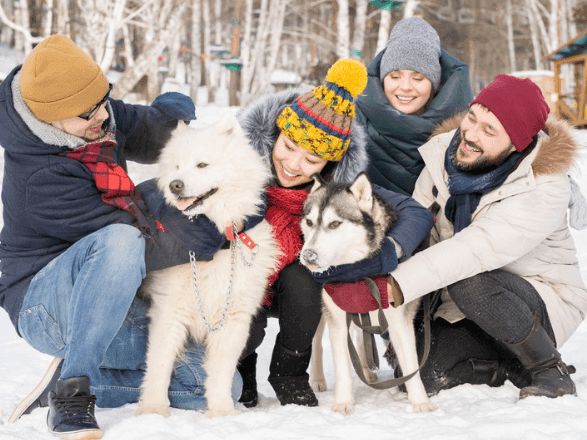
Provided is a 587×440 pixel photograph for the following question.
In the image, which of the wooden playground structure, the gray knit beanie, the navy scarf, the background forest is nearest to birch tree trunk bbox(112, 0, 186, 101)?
the background forest

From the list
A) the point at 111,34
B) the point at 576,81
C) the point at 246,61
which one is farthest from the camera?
the point at 246,61

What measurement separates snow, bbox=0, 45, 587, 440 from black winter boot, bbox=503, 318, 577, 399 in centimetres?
8

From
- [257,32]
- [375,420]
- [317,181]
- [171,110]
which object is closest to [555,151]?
[317,181]

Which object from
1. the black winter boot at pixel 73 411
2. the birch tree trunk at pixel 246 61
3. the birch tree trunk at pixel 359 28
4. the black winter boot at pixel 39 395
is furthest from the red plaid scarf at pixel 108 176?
the birch tree trunk at pixel 246 61

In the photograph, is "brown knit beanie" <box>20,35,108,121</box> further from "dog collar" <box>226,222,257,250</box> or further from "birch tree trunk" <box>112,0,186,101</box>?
"birch tree trunk" <box>112,0,186,101</box>

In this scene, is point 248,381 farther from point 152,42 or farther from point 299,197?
point 152,42

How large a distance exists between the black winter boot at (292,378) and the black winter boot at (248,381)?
0.21 meters

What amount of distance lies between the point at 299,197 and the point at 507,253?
41.3 inches

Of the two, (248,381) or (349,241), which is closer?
(349,241)

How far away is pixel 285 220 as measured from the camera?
259 cm

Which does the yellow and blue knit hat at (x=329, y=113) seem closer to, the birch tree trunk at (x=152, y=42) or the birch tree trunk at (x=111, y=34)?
the birch tree trunk at (x=152, y=42)

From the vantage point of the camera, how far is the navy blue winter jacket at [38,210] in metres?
1.92

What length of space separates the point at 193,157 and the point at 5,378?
Answer: 178 centimetres

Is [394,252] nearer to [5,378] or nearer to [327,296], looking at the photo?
[327,296]
